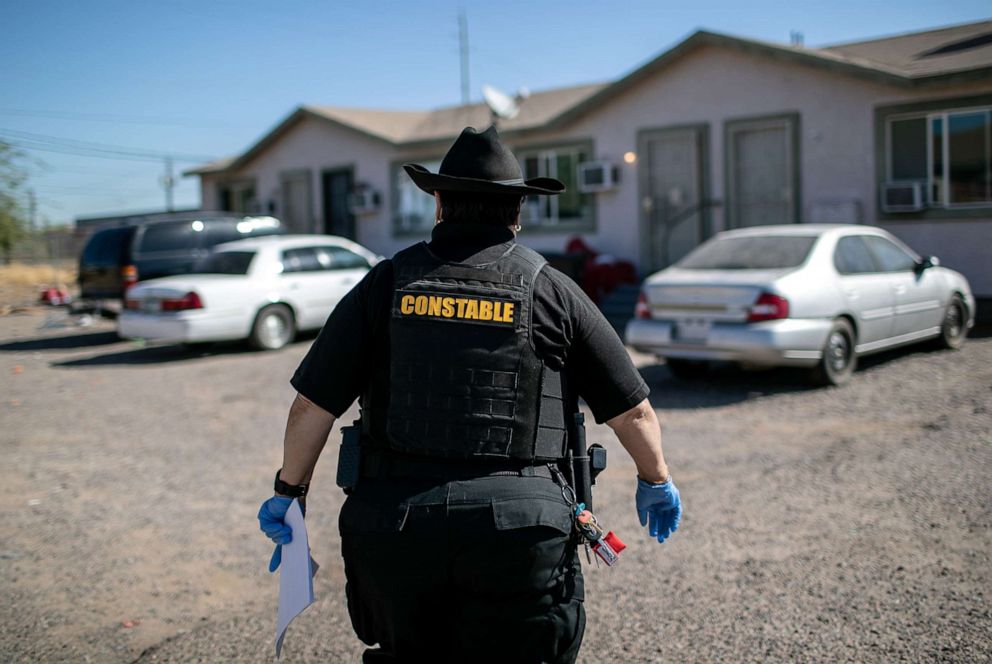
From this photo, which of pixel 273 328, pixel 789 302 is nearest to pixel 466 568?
pixel 789 302

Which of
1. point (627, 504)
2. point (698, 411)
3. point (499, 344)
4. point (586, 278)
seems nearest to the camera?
point (499, 344)

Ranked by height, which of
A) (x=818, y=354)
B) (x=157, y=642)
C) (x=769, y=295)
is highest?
(x=769, y=295)

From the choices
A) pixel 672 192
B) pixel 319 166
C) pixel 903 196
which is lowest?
pixel 903 196

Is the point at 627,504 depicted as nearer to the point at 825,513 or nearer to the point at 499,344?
the point at 825,513

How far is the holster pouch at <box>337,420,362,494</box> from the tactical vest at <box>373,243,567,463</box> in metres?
0.11

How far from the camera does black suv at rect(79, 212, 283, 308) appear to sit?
14.6 m

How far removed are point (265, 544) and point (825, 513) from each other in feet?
10.2

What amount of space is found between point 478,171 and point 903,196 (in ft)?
42.4

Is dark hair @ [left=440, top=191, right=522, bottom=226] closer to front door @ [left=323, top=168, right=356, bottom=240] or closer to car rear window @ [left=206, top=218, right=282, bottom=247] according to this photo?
car rear window @ [left=206, top=218, right=282, bottom=247]

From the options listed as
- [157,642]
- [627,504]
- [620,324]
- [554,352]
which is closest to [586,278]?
[620,324]

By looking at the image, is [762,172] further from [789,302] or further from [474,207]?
[474,207]

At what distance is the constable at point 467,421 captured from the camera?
2.34m

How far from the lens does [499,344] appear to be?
243cm

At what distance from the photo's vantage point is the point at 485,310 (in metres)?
2.44
